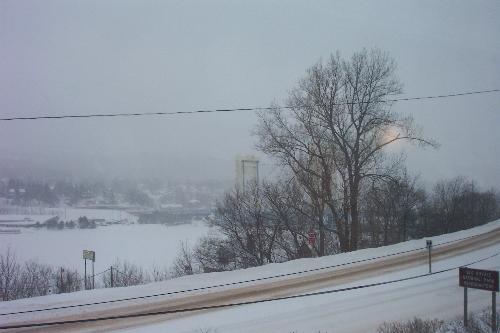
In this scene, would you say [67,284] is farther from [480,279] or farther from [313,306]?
[480,279]

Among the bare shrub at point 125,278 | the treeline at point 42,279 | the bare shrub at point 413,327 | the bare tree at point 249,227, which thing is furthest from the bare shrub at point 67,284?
the bare shrub at point 413,327

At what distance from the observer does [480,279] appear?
13.0 m

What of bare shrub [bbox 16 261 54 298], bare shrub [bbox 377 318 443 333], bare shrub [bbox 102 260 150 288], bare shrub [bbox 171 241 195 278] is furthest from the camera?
bare shrub [bbox 171 241 195 278]

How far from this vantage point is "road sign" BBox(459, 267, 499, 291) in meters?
12.5

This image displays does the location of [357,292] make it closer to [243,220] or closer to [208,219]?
[243,220]

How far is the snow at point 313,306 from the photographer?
1291cm

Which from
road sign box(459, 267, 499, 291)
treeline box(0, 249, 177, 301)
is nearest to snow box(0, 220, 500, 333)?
road sign box(459, 267, 499, 291)

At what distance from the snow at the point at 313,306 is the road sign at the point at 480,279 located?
53.5 inches

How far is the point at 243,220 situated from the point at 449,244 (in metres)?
17.9

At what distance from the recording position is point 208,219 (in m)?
46.6

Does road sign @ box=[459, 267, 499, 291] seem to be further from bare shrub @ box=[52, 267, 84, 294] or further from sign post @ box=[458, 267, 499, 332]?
bare shrub @ box=[52, 267, 84, 294]

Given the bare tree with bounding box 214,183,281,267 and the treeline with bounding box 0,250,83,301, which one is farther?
the bare tree with bounding box 214,183,281,267

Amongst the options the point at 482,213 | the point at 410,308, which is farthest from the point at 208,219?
the point at 410,308

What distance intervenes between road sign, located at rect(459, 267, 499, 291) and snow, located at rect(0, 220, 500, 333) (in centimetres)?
136
